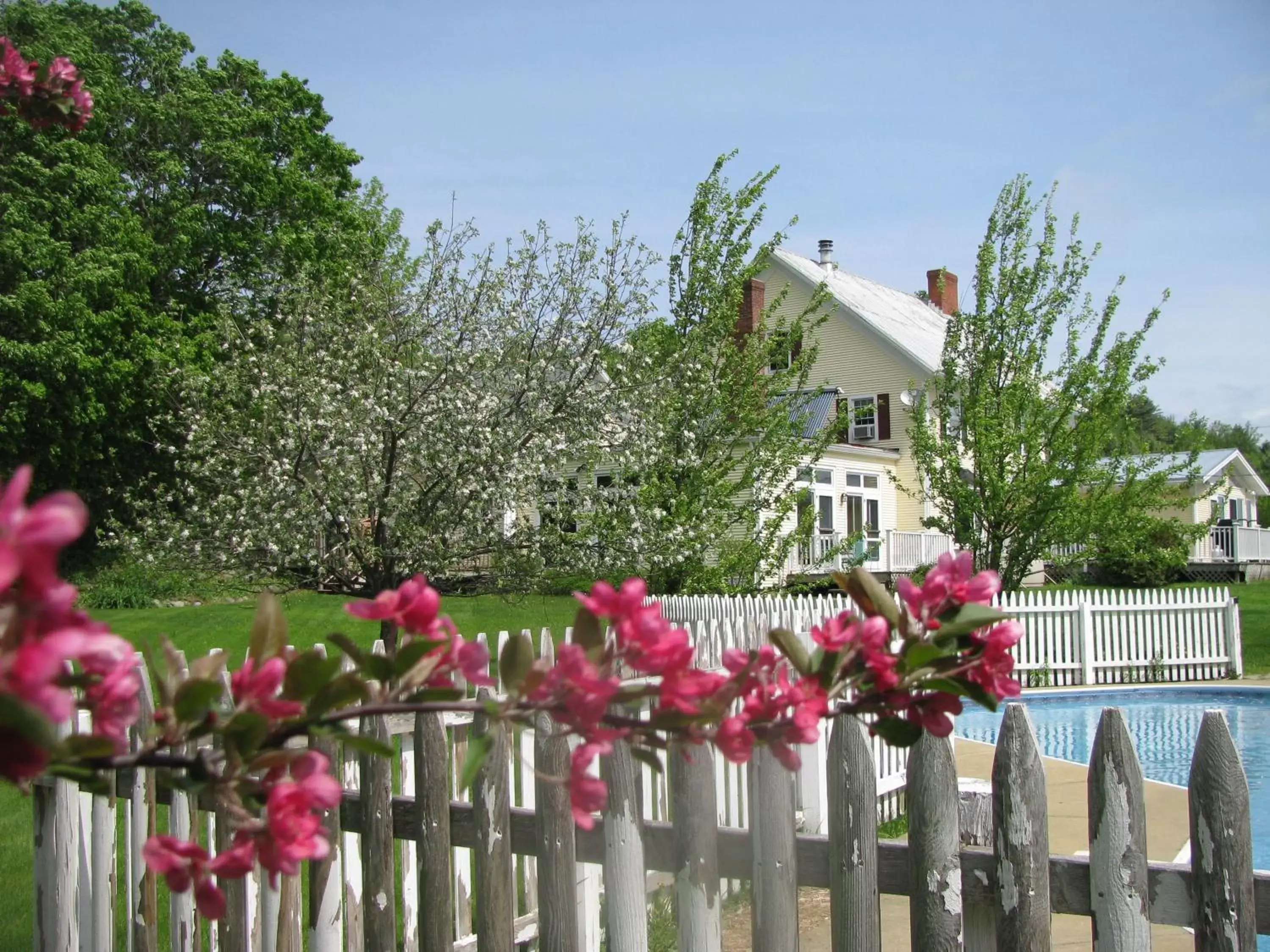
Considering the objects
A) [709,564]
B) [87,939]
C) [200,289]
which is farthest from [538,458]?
[200,289]

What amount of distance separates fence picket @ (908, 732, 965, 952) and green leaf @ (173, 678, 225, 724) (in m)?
1.55

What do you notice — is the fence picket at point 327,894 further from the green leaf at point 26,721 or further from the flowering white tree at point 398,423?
the flowering white tree at point 398,423

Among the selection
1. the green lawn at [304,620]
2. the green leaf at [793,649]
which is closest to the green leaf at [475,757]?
the green leaf at [793,649]

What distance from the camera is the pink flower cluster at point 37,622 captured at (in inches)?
22.0

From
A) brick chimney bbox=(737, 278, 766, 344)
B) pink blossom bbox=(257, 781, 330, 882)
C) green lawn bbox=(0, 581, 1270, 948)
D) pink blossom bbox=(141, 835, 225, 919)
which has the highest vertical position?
brick chimney bbox=(737, 278, 766, 344)

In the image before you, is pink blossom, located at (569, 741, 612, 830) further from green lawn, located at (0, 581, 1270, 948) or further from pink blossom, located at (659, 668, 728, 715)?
green lawn, located at (0, 581, 1270, 948)

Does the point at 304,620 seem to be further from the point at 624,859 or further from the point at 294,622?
the point at 624,859

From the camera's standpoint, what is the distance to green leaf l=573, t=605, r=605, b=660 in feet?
3.36

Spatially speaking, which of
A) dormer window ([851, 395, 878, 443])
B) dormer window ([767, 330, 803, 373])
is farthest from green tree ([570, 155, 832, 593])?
dormer window ([851, 395, 878, 443])

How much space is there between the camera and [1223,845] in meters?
2.00

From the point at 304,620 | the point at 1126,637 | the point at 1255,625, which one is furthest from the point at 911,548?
the point at 304,620

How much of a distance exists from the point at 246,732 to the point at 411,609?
178mm

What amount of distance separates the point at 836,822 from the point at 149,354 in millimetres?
21250

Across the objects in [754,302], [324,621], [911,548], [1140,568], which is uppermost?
[754,302]
